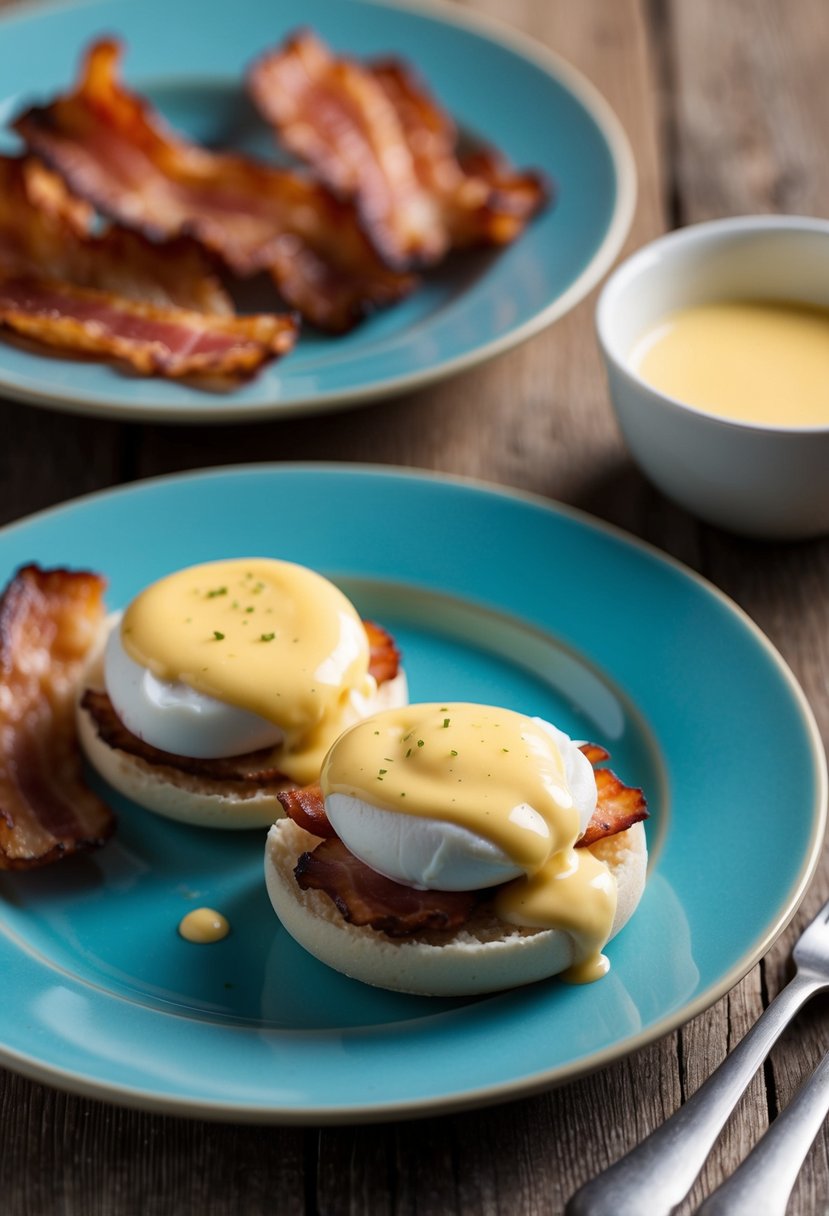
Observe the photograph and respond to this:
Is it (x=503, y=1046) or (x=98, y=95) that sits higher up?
(x=98, y=95)

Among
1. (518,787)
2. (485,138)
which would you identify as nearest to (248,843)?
(518,787)

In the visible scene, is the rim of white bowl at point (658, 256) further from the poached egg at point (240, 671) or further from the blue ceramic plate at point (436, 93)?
the poached egg at point (240, 671)

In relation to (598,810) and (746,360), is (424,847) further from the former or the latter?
(746,360)

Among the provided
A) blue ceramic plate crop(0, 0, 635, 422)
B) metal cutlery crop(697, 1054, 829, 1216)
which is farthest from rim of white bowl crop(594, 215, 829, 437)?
metal cutlery crop(697, 1054, 829, 1216)

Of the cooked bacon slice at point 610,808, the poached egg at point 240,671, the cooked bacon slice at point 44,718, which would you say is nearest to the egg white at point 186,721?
the poached egg at point 240,671

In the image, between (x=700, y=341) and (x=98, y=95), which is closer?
(x=700, y=341)

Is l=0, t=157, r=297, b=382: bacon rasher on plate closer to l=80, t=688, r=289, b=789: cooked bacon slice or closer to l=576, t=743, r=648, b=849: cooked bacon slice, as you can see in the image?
l=80, t=688, r=289, b=789: cooked bacon slice

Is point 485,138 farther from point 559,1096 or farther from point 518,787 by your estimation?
point 559,1096

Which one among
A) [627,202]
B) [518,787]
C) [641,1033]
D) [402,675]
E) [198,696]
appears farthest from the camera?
[627,202]

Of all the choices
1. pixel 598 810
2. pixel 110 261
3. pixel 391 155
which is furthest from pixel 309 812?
pixel 391 155
